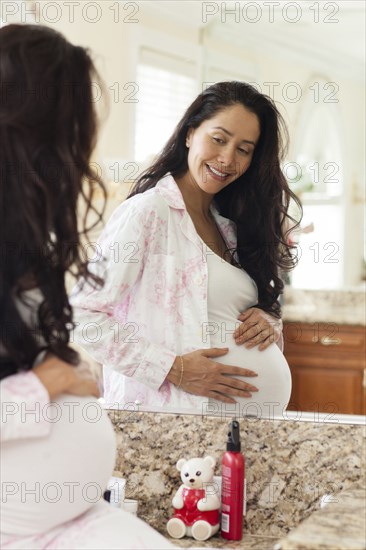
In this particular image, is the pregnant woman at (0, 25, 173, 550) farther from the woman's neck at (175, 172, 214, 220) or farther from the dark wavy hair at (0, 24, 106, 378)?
the woman's neck at (175, 172, 214, 220)

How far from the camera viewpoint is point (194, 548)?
52.2 inches

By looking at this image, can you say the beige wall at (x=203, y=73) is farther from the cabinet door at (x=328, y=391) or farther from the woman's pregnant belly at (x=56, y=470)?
the woman's pregnant belly at (x=56, y=470)

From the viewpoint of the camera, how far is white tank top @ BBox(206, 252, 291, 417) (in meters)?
1.47

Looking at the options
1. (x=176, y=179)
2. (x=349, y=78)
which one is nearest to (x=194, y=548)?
(x=176, y=179)

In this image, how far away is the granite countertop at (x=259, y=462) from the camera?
1429 millimetres

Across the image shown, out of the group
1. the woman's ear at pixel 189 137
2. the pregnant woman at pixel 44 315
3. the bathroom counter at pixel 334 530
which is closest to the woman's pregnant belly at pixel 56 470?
the pregnant woman at pixel 44 315

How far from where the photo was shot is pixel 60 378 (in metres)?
0.97

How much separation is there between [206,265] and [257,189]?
0.18 meters

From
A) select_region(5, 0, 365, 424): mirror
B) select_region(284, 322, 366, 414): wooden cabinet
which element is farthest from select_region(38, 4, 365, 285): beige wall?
select_region(284, 322, 366, 414): wooden cabinet

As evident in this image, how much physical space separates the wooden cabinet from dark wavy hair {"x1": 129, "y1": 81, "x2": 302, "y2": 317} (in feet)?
0.28

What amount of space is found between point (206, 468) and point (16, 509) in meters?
0.53

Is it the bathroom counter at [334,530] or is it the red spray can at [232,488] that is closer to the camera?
the bathroom counter at [334,530]

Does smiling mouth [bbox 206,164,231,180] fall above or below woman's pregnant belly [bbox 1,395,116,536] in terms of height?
above

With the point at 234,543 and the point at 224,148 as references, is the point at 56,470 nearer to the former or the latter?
the point at 234,543
